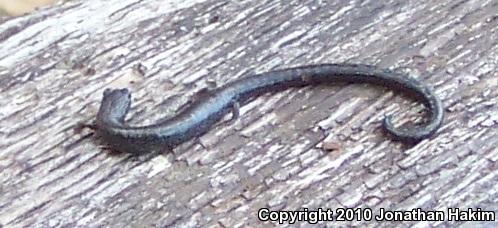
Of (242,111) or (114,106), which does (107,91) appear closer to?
(114,106)

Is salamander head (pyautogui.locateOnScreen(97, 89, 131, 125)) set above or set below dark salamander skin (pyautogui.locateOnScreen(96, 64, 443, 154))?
above

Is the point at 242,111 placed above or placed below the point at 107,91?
below

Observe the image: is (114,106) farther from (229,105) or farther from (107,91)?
(229,105)

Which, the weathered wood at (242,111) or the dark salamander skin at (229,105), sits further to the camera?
the dark salamander skin at (229,105)

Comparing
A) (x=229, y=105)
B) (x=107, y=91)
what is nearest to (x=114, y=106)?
(x=107, y=91)

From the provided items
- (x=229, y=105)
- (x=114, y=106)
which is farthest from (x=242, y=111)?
(x=114, y=106)

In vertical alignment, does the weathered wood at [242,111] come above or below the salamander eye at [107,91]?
below
